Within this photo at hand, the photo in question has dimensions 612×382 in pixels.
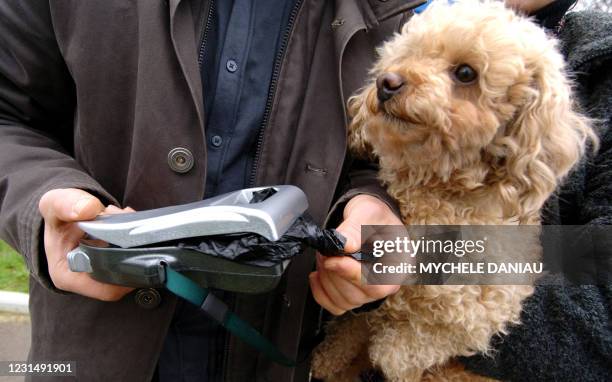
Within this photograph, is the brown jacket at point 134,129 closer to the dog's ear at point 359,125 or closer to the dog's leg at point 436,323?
the dog's ear at point 359,125

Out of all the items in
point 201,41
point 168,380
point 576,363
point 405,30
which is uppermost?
point 405,30

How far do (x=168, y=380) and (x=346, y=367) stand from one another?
0.58m

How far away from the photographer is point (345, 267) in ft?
2.77

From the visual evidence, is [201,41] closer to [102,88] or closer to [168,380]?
[102,88]

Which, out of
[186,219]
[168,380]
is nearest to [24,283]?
[168,380]

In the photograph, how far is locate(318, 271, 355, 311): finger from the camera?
37.1 inches

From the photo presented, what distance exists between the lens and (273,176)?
1.02 meters

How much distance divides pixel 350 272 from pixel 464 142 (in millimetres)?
466

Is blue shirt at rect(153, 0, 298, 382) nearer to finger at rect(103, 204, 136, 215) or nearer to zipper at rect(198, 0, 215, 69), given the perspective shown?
zipper at rect(198, 0, 215, 69)

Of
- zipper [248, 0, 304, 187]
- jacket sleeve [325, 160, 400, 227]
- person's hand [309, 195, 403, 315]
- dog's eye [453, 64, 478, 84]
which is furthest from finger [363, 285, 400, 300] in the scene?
dog's eye [453, 64, 478, 84]

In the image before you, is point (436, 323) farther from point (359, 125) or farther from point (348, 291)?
point (359, 125)

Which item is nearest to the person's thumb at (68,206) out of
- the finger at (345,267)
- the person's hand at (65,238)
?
the person's hand at (65,238)

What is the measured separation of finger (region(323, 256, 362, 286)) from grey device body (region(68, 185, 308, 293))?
14 centimetres

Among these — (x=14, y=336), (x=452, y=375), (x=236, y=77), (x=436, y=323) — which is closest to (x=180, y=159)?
(x=236, y=77)
